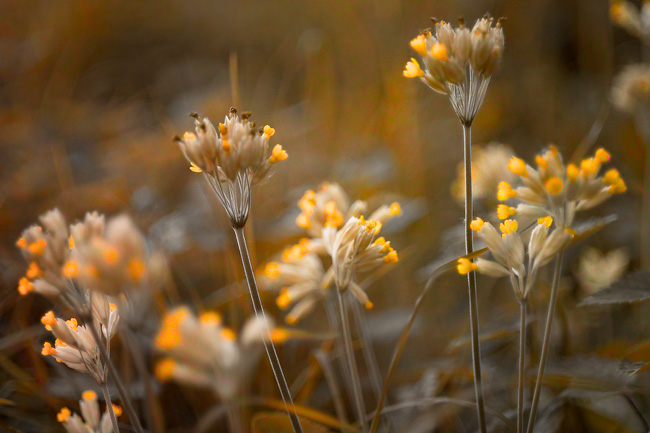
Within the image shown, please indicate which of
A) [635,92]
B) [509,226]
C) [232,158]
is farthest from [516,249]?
[635,92]

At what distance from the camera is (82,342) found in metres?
0.38

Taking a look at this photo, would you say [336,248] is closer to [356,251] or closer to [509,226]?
[356,251]

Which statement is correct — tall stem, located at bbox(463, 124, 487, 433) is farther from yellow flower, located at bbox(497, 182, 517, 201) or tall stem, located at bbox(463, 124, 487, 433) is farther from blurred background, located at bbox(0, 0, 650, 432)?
blurred background, located at bbox(0, 0, 650, 432)

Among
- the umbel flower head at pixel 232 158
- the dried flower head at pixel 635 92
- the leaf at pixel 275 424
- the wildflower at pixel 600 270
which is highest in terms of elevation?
the dried flower head at pixel 635 92

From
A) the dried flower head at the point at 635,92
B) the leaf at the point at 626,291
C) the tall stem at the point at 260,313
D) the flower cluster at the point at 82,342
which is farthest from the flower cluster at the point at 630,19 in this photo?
the flower cluster at the point at 82,342

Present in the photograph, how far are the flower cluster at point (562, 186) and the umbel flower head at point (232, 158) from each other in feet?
0.64

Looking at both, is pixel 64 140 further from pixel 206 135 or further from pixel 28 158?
pixel 206 135

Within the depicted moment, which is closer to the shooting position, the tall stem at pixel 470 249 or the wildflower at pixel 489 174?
the tall stem at pixel 470 249

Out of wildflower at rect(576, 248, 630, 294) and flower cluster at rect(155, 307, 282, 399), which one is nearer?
flower cluster at rect(155, 307, 282, 399)

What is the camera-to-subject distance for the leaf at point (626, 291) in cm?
41

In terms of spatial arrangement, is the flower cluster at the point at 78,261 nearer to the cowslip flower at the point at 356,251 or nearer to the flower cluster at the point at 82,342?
the flower cluster at the point at 82,342

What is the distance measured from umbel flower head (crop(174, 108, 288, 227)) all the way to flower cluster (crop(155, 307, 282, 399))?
152 millimetres

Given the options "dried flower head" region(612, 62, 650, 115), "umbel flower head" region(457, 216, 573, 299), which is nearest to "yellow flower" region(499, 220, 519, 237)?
"umbel flower head" region(457, 216, 573, 299)

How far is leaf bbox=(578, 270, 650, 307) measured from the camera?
0.41 meters
